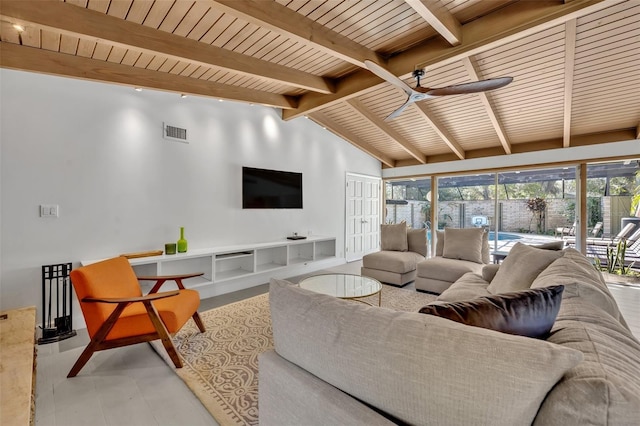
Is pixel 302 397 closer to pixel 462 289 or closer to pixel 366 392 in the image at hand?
pixel 366 392

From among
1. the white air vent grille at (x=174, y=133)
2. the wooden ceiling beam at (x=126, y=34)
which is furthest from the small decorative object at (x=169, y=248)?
the wooden ceiling beam at (x=126, y=34)

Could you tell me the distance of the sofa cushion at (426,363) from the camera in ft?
2.09

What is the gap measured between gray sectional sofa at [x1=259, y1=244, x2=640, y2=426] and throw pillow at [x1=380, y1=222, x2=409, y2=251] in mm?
3532

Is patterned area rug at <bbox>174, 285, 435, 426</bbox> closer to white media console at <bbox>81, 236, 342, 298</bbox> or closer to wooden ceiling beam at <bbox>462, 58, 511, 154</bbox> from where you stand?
white media console at <bbox>81, 236, 342, 298</bbox>

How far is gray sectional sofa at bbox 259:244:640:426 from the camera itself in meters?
0.62

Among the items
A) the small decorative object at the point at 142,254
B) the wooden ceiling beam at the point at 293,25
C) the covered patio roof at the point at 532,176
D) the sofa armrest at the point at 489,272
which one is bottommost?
the sofa armrest at the point at 489,272

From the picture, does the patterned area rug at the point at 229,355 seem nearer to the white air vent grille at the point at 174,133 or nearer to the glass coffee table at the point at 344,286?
the glass coffee table at the point at 344,286

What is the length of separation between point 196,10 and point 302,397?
2895 mm

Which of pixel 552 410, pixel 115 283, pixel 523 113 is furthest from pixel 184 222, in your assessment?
pixel 523 113

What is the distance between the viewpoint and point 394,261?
4203 millimetres

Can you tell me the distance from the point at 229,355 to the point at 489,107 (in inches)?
189

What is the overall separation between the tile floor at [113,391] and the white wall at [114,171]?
42.6 inches

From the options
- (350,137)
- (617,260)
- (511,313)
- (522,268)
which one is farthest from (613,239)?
(511,313)

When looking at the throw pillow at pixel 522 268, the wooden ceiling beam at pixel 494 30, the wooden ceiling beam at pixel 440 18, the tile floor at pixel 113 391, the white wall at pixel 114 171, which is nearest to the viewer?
the tile floor at pixel 113 391
